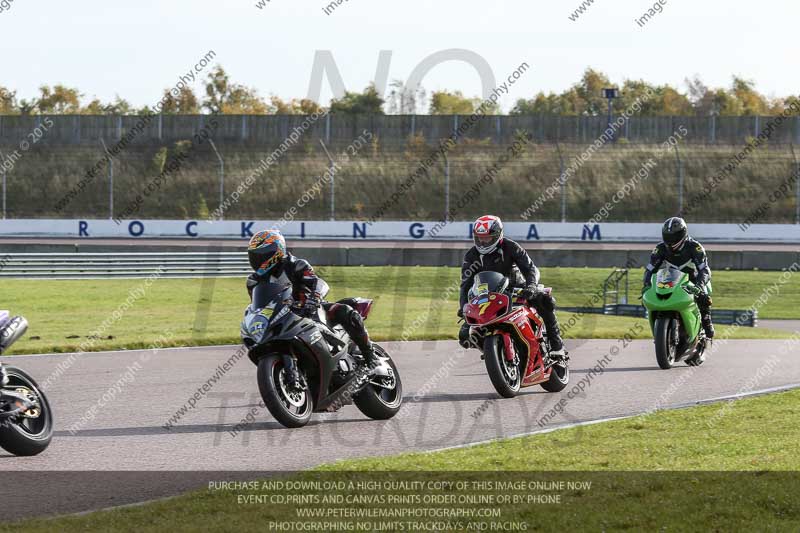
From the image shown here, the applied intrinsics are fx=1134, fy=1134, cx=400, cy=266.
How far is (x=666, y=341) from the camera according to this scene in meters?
14.8

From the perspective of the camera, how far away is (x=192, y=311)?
87.0 ft

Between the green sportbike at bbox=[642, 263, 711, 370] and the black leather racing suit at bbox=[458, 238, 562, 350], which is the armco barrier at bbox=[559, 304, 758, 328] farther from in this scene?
the black leather racing suit at bbox=[458, 238, 562, 350]

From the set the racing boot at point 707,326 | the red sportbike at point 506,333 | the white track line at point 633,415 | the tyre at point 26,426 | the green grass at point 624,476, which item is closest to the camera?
the green grass at point 624,476

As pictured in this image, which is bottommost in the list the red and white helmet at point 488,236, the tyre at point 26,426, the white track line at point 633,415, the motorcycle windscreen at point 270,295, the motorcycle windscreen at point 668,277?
the white track line at point 633,415

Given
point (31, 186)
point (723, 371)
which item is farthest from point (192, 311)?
point (31, 186)

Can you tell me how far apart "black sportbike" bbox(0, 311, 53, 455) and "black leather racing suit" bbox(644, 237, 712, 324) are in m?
8.80

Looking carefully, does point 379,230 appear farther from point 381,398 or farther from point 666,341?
point 381,398

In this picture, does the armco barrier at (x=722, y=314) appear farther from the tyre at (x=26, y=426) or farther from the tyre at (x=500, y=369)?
the tyre at (x=26, y=426)

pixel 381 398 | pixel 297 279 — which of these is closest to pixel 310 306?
pixel 297 279

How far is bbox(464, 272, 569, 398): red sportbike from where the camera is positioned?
37.0 feet

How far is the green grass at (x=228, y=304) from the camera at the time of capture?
20188 mm

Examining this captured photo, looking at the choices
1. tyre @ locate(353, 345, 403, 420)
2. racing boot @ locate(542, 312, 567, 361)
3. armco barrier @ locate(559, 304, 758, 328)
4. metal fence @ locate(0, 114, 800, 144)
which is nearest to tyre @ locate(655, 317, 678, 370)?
racing boot @ locate(542, 312, 567, 361)

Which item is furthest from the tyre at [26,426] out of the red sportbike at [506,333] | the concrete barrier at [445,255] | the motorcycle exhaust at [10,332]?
the concrete barrier at [445,255]

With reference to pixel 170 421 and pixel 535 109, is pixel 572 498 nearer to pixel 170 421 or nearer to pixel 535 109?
pixel 170 421
